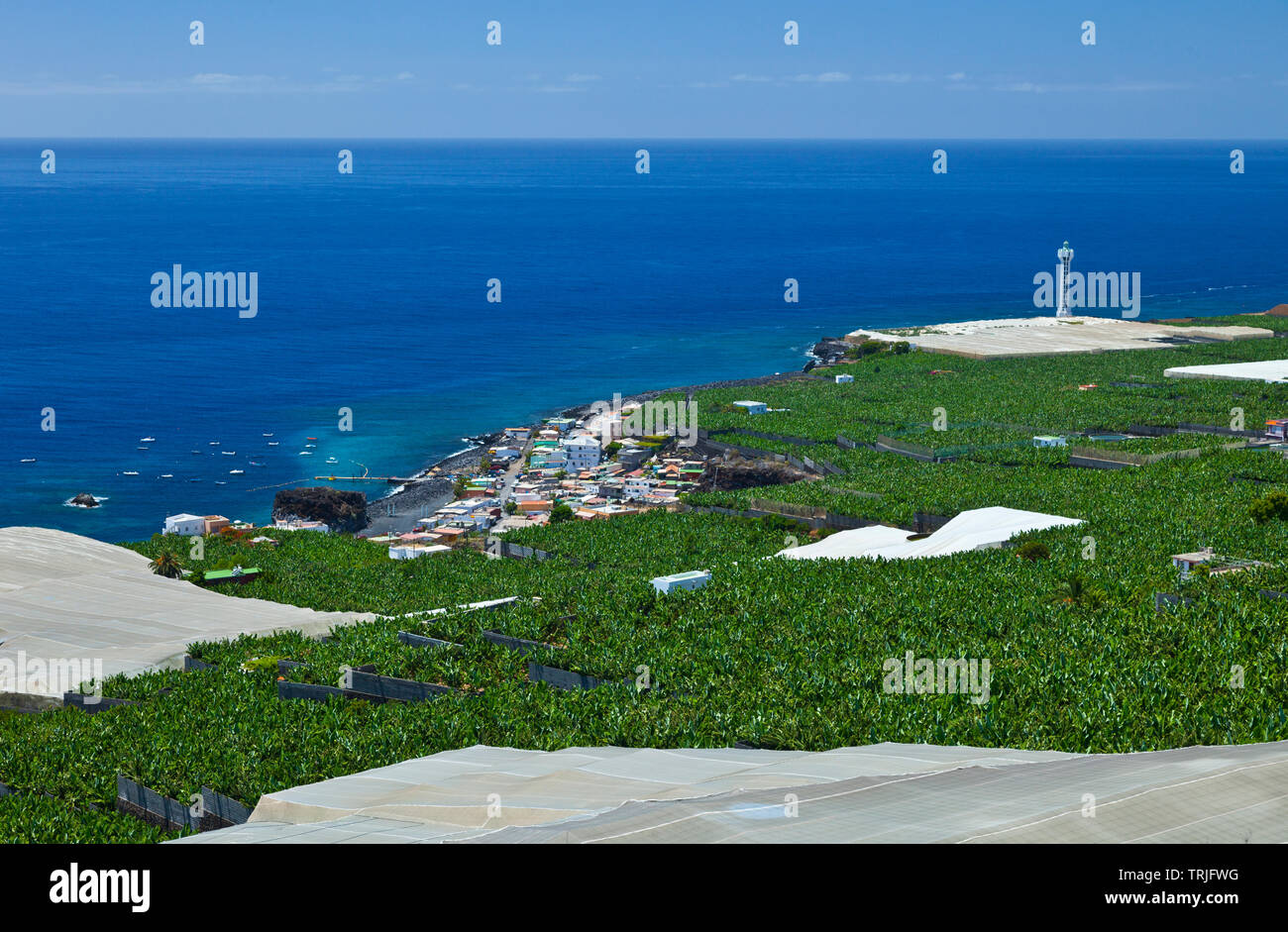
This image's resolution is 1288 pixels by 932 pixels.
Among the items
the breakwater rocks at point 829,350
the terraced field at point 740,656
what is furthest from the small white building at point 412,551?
the breakwater rocks at point 829,350

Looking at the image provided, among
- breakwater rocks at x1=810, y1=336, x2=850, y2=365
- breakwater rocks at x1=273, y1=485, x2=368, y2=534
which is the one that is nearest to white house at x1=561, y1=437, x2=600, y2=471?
breakwater rocks at x1=273, y1=485, x2=368, y2=534

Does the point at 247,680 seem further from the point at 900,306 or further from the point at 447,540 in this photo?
the point at 900,306

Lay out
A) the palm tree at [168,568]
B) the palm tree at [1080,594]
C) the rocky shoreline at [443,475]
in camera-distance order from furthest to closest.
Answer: the rocky shoreline at [443,475]
the palm tree at [168,568]
the palm tree at [1080,594]

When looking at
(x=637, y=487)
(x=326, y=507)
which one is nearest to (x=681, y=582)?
(x=637, y=487)

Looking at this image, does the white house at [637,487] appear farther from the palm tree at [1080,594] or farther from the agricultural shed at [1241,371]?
the agricultural shed at [1241,371]

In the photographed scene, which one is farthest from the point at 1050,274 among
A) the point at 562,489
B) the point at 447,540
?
the point at 447,540

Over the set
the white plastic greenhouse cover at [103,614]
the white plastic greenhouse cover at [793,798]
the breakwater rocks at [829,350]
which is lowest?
the white plastic greenhouse cover at [103,614]

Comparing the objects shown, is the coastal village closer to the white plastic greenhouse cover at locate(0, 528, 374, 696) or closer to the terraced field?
Answer: the terraced field
